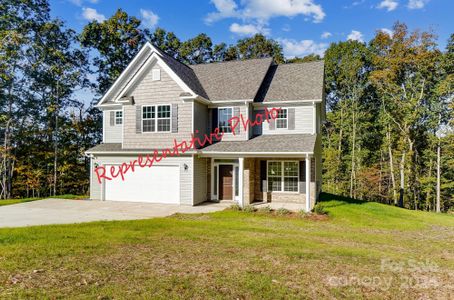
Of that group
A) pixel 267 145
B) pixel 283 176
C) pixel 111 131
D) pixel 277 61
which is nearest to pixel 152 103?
pixel 111 131

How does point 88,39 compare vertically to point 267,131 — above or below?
above

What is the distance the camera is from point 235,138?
16047 millimetres

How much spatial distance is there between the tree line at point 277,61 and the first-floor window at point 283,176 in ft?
46.4

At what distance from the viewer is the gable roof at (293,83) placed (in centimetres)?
1598

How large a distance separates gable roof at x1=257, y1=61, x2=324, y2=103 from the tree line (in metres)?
11.9

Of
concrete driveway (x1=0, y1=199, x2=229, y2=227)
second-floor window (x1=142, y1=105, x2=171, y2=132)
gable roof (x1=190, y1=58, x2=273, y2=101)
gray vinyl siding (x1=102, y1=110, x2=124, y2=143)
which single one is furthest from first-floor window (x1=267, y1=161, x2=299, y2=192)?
gray vinyl siding (x1=102, y1=110, x2=124, y2=143)

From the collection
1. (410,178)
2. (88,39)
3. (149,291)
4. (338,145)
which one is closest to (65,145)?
(88,39)

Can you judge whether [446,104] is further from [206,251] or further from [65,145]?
[65,145]

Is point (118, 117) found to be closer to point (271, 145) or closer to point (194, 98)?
point (194, 98)

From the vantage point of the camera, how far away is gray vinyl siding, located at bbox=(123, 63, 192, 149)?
1514 centimetres

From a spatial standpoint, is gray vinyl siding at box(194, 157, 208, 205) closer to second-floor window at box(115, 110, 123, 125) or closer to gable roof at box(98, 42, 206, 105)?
gable roof at box(98, 42, 206, 105)

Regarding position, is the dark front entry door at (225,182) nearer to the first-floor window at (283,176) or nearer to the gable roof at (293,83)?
the first-floor window at (283,176)

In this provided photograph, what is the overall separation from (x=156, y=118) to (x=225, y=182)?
5.37 metres

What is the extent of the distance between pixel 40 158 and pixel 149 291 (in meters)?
23.8
